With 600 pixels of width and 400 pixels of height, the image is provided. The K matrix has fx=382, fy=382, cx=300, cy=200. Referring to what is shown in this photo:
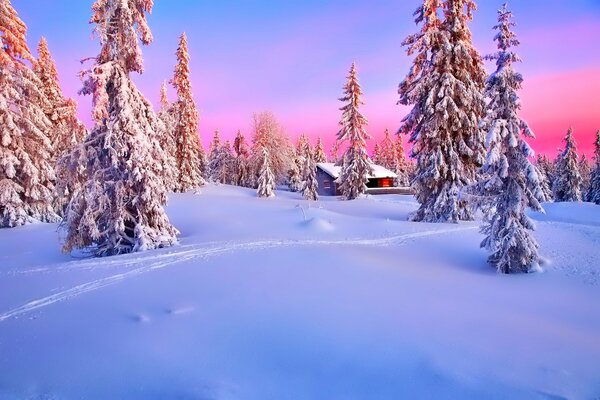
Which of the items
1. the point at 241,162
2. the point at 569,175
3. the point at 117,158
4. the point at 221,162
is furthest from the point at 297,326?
the point at 221,162

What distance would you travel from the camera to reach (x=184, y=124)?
131ft

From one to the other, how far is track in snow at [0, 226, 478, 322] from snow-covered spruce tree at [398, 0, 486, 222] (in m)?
4.38

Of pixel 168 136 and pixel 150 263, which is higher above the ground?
pixel 168 136

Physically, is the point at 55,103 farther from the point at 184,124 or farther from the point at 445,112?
the point at 445,112

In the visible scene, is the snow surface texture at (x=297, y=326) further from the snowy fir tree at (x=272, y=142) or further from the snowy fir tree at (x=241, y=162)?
the snowy fir tree at (x=241, y=162)

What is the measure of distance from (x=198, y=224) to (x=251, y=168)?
40.5m

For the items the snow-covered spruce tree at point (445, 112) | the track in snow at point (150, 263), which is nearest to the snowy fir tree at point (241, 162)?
the snow-covered spruce tree at point (445, 112)

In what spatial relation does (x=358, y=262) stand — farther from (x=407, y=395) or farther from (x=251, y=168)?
(x=251, y=168)

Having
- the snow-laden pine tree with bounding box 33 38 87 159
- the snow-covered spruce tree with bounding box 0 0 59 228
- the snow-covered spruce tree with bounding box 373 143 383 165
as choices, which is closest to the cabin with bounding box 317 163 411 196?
the snow-covered spruce tree with bounding box 373 143 383 165

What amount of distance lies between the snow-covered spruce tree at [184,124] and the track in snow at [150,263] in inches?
1070

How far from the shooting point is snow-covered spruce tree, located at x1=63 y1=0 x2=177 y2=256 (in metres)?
13.8

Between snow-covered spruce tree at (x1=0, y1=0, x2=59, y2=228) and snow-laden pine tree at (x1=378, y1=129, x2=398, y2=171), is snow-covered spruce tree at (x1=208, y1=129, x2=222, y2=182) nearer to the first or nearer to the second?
snow-laden pine tree at (x1=378, y1=129, x2=398, y2=171)

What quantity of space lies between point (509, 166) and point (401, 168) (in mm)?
68378

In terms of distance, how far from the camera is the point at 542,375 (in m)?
5.13
